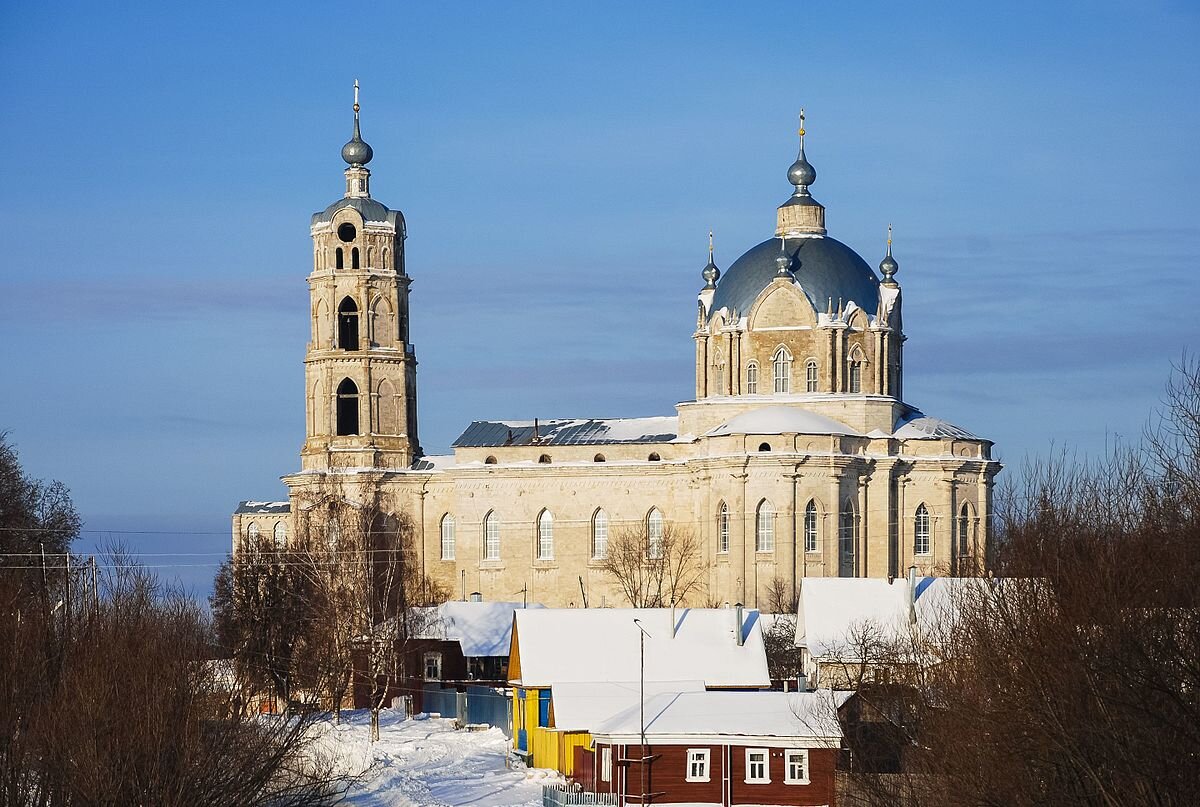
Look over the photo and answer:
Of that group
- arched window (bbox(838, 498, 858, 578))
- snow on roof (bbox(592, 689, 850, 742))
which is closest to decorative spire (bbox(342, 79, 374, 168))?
arched window (bbox(838, 498, 858, 578))

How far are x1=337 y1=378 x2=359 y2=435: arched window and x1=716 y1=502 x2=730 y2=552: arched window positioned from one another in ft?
53.2

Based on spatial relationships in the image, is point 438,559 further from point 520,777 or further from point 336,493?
point 520,777

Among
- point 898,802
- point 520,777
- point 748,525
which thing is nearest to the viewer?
point 898,802

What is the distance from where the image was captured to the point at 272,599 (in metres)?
73.0

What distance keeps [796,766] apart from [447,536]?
49.0 metres

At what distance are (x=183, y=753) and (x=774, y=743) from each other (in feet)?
45.4

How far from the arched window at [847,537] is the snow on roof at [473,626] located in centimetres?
1612

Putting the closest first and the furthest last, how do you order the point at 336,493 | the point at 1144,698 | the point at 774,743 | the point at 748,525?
the point at 1144,698
the point at 774,743
the point at 748,525
the point at 336,493

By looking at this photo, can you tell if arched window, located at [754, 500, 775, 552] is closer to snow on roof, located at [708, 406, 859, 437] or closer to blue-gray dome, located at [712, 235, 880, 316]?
snow on roof, located at [708, 406, 859, 437]

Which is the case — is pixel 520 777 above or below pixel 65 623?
below

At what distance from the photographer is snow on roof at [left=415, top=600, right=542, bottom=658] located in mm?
68688

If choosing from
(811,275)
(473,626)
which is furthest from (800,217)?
(473,626)

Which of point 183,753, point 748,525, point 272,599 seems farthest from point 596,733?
point 748,525

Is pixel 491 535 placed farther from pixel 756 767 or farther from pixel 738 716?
pixel 756 767
